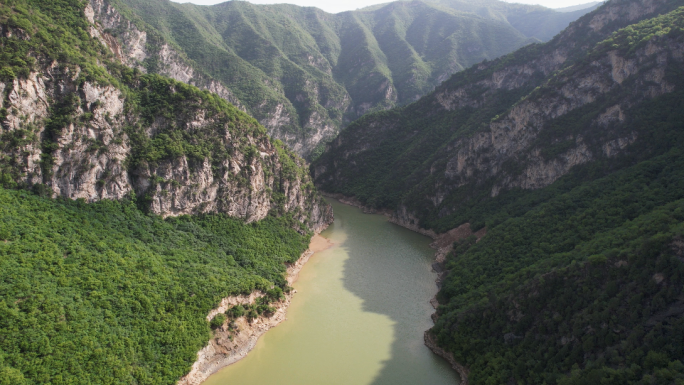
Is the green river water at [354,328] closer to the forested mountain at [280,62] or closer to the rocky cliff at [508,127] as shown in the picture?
the rocky cliff at [508,127]

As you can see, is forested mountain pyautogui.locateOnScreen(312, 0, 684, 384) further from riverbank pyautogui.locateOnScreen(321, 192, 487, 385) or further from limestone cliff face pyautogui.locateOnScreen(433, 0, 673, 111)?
riverbank pyautogui.locateOnScreen(321, 192, 487, 385)

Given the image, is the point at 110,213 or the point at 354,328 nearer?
the point at 110,213

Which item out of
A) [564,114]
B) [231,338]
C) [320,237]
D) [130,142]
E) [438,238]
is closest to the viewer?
[231,338]

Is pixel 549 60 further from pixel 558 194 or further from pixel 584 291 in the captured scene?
pixel 584 291

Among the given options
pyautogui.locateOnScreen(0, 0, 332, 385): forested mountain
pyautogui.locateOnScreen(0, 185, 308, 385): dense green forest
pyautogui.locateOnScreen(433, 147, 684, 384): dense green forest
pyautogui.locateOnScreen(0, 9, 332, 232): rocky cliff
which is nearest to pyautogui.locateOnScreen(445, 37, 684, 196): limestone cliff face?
pyautogui.locateOnScreen(433, 147, 684, 384): dense green forest

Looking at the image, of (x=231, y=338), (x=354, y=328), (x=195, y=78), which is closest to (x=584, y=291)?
(x=354, y=328)

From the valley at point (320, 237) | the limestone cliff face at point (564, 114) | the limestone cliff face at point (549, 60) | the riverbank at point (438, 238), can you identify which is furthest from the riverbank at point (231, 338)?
the limestone cliff face at point (549, 60)

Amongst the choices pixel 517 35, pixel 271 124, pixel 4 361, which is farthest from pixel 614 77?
pixel 517 35
